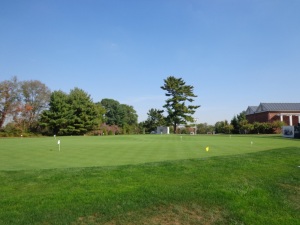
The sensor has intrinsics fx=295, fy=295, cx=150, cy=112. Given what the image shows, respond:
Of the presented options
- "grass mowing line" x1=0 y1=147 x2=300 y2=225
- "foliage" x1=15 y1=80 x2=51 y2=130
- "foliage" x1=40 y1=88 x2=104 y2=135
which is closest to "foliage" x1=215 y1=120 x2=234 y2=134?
"foliage" x1=40 y1=88 x2=104 y2=135

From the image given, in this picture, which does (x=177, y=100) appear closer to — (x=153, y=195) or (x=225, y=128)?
(x=225, y=128)

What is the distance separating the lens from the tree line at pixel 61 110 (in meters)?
61.7

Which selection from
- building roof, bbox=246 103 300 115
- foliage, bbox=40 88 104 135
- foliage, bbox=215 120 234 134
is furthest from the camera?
building roof, bbox=246 103 300 115

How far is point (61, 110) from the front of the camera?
61.5 meters

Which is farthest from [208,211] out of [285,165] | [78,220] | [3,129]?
[3,129]

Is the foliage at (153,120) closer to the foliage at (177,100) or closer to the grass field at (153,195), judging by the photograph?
the foliage at (177,100)

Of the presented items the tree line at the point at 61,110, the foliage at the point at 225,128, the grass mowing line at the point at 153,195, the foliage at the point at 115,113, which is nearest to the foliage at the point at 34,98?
the tree line at the point at 61,110

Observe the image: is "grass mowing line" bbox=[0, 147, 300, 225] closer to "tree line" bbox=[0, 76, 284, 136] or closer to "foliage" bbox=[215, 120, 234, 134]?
"tree line" bbox=[0, 76, 284, 136]

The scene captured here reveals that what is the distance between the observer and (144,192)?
6.62m

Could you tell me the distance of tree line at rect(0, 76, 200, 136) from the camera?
2429 inches

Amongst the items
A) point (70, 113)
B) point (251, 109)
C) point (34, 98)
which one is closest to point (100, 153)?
point (70, 113)

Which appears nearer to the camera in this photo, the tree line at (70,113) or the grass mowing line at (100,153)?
the grass mowing line at (100,153)

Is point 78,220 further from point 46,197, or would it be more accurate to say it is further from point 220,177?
point 220,177

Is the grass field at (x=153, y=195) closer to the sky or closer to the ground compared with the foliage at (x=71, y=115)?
closer to the ground
